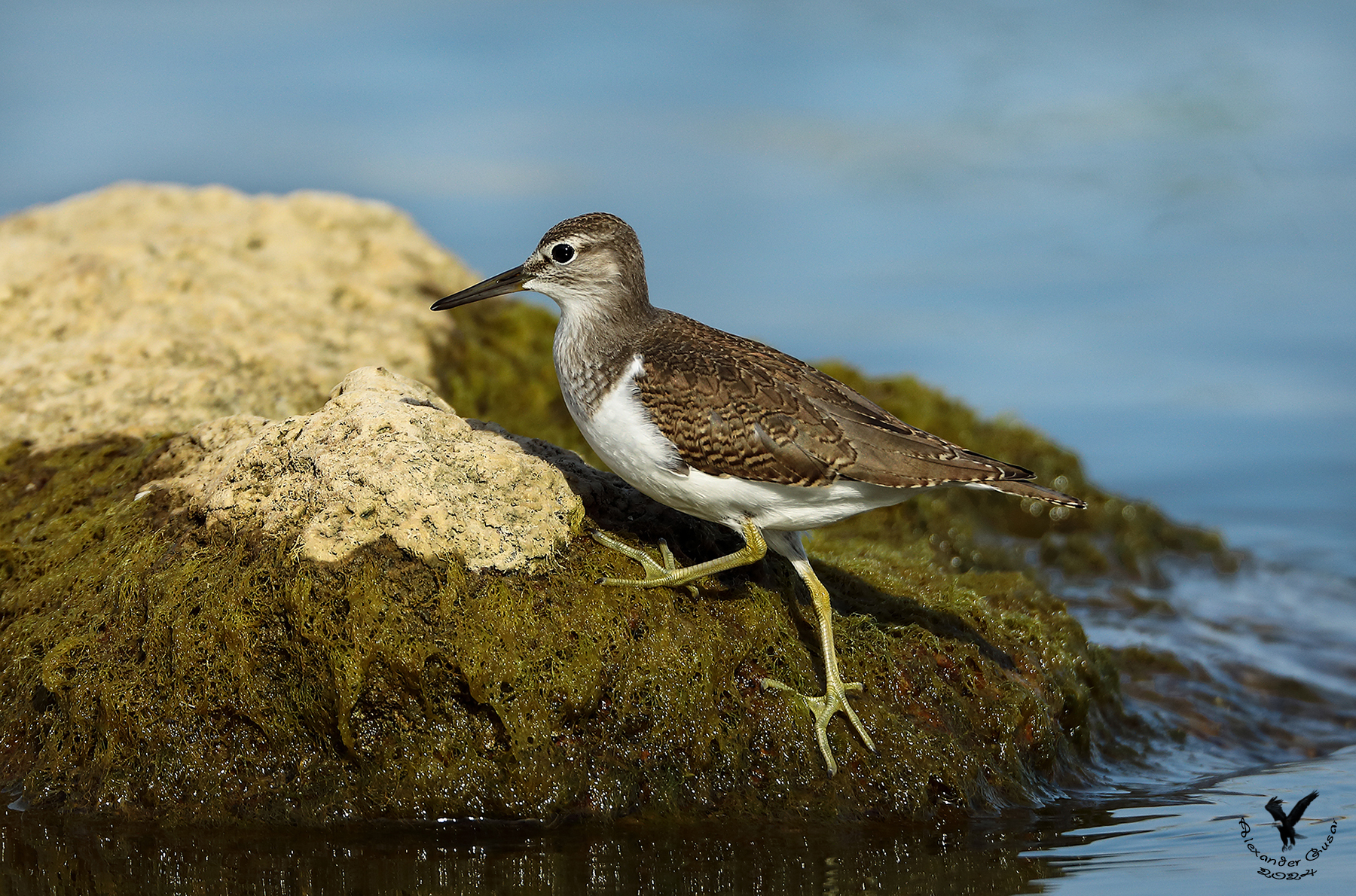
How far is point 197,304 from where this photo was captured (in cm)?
1155

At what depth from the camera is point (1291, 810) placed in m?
7.30

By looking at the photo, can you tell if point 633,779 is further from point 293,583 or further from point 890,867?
point 293,583

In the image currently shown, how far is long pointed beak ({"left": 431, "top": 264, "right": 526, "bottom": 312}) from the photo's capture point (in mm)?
8219

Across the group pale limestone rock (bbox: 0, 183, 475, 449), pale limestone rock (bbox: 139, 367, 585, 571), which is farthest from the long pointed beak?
pale limestone rock (bbox: 0, 183, 475, 449)

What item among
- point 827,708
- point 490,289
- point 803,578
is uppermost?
point 490,289

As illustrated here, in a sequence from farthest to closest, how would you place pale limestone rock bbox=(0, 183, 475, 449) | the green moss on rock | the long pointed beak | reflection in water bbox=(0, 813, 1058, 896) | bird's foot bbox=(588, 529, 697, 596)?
1. pale limestone rock bbox=(0, 183, 475, 449)
2. the long pointed beak
3. bird's foot bbox=(588, 529, 697, 596)
4. the green moss on rock
5. reflection in water bbox=(0, 813, 1058, 896)

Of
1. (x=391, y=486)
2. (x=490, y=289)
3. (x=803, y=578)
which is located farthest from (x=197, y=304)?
(x=803, y=578)

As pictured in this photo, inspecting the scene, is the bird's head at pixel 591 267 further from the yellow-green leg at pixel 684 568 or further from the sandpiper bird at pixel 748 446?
the yellow-green leg at pixel 684 568

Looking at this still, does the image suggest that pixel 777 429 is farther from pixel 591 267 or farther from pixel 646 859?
pixel 646 859

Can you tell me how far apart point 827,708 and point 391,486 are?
108 inches

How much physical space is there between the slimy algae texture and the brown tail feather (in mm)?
1172

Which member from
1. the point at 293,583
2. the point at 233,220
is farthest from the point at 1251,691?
the point at 233,220

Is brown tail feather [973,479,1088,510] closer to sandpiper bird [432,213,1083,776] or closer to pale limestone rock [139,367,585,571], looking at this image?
sandpiper bird [432,213,1083,776]

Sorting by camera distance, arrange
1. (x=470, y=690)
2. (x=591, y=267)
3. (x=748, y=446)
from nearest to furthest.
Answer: (x=470, y=690) → (x=748, y=446) → (x=591, y=267)
